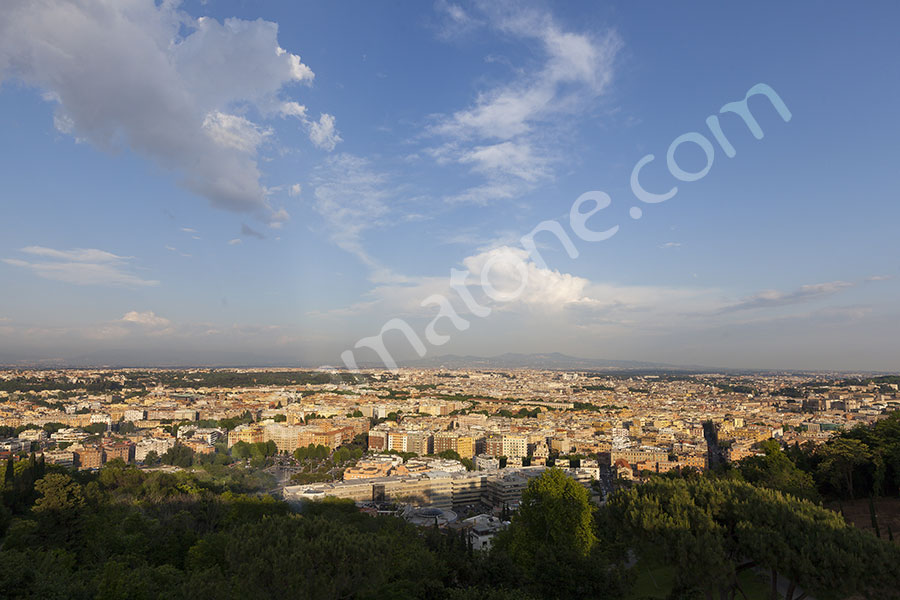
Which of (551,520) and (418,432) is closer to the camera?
(551,520)

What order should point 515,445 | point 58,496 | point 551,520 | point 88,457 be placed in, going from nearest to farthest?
point 551,520 < point 58,496 < point 88,457 < point 515,445

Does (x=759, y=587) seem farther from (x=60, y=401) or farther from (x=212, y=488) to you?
(x=60, y=401)

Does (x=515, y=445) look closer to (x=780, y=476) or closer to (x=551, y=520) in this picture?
(x=780, y=476)

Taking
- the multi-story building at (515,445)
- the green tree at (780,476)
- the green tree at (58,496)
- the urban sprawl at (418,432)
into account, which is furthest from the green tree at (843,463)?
the multi-story building at (515,445)

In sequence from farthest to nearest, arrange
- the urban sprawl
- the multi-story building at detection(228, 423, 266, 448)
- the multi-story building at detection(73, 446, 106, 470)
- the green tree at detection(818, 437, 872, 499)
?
the multi-story building at detection(228, 423, 266, 448) → the multi-story building at detection(73, 446, 106, 470) → the urban sprawl → the green tree at detection(818, 437, 872, 499)

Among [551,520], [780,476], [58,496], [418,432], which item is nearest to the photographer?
[551,520]

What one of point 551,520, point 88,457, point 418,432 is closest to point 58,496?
point 551,520

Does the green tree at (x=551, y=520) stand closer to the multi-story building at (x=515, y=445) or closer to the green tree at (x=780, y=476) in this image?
the green tree at (x=780, y=476)

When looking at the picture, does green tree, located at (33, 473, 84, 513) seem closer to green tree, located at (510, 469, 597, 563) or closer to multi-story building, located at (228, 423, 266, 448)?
green tree, located at (510, 469, 597, 563)

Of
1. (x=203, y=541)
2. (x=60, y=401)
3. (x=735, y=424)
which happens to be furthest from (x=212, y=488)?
(x=60, y=401)

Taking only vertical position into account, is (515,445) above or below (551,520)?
below

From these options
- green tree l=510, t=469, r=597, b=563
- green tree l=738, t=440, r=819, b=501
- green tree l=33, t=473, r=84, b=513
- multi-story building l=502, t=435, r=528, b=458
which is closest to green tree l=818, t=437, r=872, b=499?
green tree l=738, t=440, r=819, b=501
